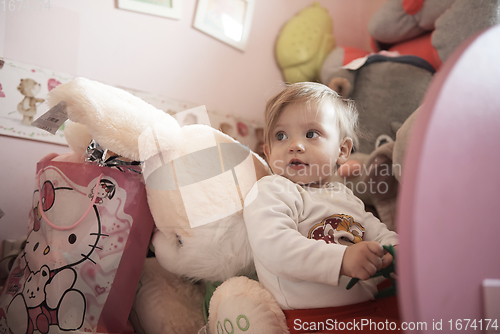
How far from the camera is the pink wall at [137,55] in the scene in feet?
3.30

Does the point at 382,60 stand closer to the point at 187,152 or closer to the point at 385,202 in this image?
the point at 385,202

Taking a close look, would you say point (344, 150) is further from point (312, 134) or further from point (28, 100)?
point (28, 100)

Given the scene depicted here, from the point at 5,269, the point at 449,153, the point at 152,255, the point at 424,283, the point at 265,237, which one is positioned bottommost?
the point at 5,269

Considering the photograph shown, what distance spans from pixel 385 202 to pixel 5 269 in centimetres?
116

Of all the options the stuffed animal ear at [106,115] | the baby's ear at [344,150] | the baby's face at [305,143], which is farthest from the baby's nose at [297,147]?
the stuffed animal ear at [106,115]

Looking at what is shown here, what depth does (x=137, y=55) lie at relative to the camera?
121cm

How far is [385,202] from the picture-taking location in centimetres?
101

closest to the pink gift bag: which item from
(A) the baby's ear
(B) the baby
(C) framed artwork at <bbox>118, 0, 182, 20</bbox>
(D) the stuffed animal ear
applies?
(D) the stuffed animal ear

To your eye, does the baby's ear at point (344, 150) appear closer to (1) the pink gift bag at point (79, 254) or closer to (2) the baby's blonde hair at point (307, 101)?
(2) the baby's blonde hair at point (307, 101)

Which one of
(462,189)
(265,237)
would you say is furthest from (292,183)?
(462,189)

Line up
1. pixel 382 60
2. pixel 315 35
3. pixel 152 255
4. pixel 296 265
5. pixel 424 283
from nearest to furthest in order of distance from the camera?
pixel 424 283 < pixel 296 265 < pixel 152 255 < pixel 382 60 < pixel 315 35

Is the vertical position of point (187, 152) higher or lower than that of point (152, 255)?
higher

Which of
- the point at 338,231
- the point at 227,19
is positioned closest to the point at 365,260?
the point at 338,231

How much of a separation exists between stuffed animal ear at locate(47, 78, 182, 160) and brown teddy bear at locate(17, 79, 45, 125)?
0.48 meters
